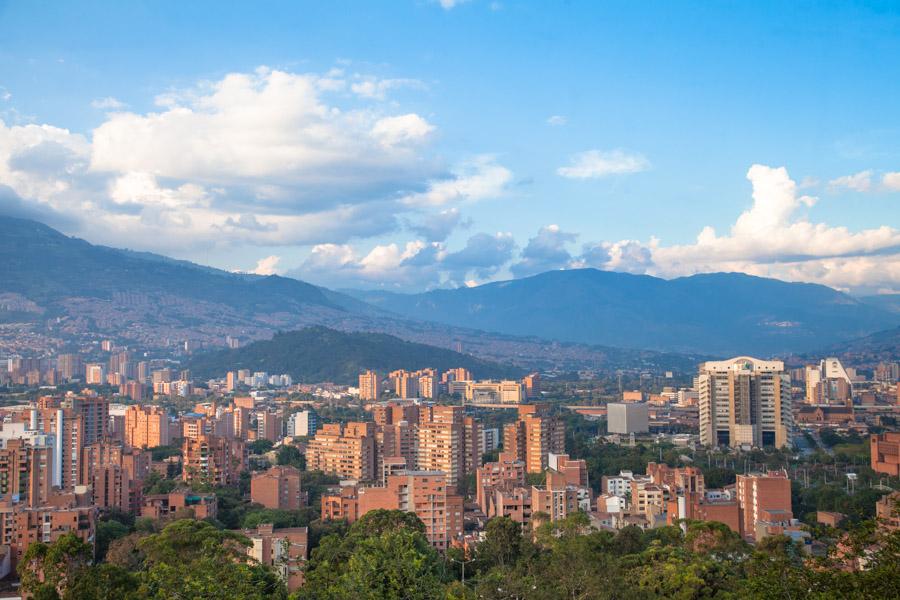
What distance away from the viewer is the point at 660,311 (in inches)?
6378

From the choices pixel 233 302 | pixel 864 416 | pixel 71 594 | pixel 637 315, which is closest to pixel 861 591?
pixel 71 594

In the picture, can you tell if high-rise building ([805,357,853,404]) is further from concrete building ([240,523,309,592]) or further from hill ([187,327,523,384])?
concrete building ([240,523,309,592])

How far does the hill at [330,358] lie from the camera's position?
63.6 metres

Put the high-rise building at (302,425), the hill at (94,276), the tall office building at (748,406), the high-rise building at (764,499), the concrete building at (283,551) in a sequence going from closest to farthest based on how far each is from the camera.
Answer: the concrete building at (283,551), the high-rise building at (764,499), the tall office building at (748,406), the high-rise building at (302,425), the hill at (94,276)

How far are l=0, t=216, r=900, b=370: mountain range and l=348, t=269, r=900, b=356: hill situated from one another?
35cm

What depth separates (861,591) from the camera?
5785 mm

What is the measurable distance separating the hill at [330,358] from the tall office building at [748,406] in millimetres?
33736

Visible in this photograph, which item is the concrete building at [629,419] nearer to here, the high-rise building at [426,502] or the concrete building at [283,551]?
the high-rise building at [426,502]

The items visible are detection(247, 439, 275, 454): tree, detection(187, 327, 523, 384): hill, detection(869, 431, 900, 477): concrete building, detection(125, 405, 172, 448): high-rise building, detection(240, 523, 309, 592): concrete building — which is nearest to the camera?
detection(240, 523, 309, 592): concrete building

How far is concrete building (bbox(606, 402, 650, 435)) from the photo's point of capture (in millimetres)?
33500

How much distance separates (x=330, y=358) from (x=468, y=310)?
119438mm

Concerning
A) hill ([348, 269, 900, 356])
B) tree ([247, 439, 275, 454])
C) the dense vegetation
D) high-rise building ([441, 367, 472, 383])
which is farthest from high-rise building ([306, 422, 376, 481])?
hill ([348, 269, 900, 356])

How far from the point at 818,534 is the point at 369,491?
1158cm

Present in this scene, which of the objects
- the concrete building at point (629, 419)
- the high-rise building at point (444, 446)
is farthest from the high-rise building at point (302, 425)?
the concrete building at point (629, 419)
